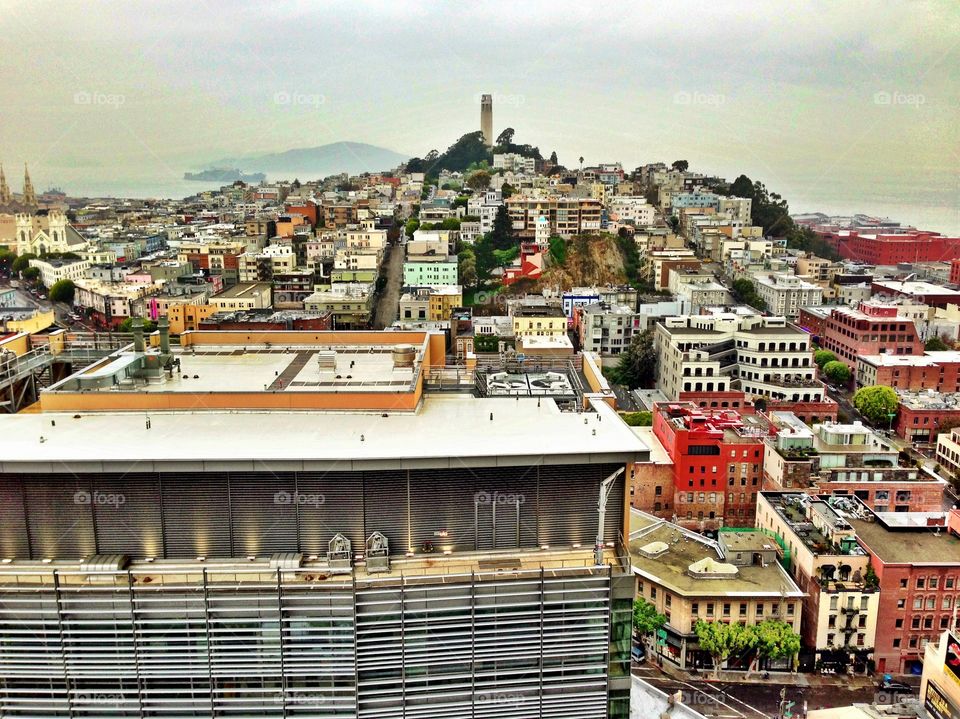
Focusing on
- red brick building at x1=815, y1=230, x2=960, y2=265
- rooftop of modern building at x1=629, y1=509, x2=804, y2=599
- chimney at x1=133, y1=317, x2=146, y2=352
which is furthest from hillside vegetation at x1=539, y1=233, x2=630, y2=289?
chimney at x1=133, y1=317, x2=146, y2=352

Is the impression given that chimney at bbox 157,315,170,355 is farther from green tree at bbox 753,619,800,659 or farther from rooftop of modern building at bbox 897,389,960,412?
rooftop of modern building at bbox 897,389,960,412

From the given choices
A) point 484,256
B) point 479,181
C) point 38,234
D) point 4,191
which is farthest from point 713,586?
point 4,191

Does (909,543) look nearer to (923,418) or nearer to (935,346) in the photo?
(923,418)

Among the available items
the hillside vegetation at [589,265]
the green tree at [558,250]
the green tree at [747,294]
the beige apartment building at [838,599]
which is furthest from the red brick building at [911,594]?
the green tree at [558,250]

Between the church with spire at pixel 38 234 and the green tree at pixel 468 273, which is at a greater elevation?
the church with spire at pixel 38 234

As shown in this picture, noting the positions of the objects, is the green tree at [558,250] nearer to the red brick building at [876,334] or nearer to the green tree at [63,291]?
the red brick building at [876,334]

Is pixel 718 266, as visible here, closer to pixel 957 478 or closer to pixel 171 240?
pixel 957 478

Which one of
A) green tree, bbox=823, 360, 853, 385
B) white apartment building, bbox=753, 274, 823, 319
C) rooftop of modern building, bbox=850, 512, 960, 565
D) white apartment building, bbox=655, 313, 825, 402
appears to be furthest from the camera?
white apartment building, bbox=753, 274, 823, 319
